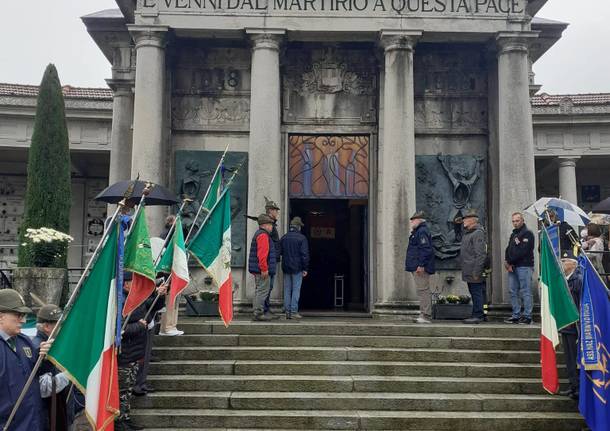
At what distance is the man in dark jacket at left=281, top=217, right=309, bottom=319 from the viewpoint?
41.1 ft

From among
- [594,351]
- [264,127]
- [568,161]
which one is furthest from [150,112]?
[568,161]

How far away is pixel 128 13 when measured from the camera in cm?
1641

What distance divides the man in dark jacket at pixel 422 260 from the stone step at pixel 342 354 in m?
1.95

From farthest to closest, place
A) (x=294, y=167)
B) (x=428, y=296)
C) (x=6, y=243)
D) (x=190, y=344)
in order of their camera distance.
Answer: (x=6, y=243)
(x=294, y=167)
(x=428, y=296)
(x=190, y=344)

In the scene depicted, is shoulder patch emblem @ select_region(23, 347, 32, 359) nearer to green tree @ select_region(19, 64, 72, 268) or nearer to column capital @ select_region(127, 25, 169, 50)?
green tree @ select_region(19, 64, 72, 268)

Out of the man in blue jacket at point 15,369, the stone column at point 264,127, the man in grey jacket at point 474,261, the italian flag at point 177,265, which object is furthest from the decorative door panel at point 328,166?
the man in blue jacket at point 15,369

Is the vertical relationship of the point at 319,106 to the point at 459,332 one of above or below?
above

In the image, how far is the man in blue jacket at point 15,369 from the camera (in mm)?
5406

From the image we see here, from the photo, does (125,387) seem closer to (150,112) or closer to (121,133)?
(150,112)

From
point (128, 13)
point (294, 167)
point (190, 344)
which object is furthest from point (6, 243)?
point (190, 344)

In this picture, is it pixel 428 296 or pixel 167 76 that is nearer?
pixel 428 296

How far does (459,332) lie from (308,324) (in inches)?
108

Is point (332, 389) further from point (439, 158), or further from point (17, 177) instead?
point (17, 177)

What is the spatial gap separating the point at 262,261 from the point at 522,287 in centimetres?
513
